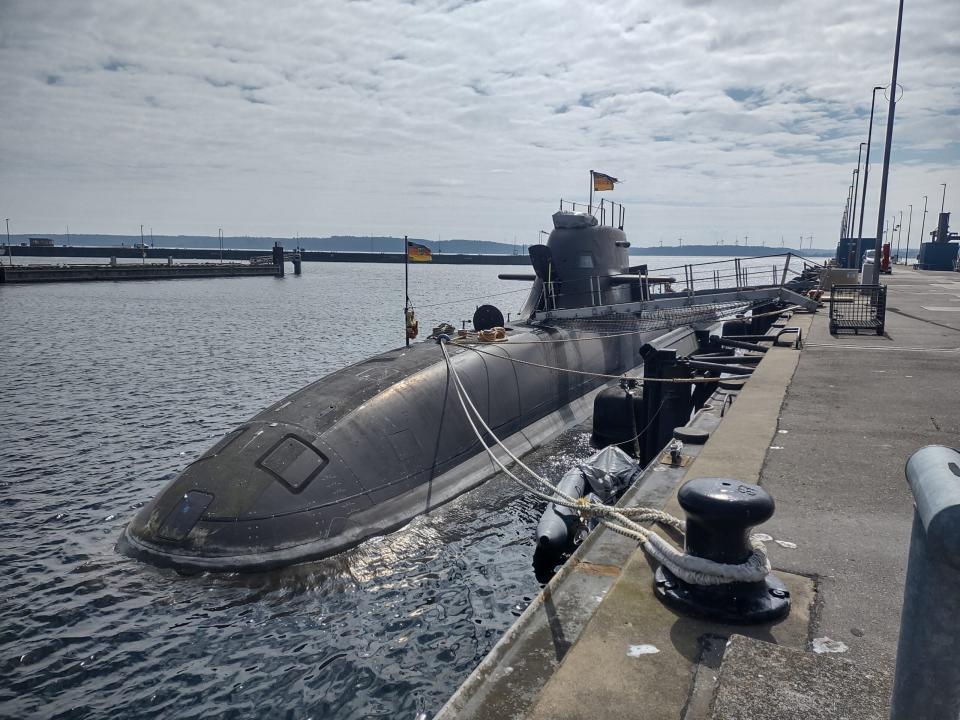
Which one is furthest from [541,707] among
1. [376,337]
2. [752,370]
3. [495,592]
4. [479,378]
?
[376,337]

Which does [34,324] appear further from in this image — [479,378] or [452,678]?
[452,678]

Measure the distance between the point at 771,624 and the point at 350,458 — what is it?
7667 millimetres

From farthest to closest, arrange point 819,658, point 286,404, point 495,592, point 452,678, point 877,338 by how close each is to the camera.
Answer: point 877,338 → point 286,404 → point 495,592 → point 452,678 → point 819,658

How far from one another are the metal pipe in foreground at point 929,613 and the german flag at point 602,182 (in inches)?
1023

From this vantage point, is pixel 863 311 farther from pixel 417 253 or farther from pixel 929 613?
pixel 929 613

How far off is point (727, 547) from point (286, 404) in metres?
9.32

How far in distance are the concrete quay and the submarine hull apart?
4.87 m

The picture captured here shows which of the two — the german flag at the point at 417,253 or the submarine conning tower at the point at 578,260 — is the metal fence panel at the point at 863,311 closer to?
the submarine conning tower at the point at 578,260

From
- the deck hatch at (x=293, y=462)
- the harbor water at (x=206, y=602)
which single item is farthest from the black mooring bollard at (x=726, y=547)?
the deck hatch at (x=293, y=462)

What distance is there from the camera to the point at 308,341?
143ft

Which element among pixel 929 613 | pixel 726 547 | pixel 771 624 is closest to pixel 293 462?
pixel 726 547

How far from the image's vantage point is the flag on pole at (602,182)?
89.3 feet

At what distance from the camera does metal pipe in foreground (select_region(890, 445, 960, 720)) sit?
226cm

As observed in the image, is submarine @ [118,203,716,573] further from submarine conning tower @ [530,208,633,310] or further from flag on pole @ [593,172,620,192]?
flag on pole @ [593,172,620,192]
